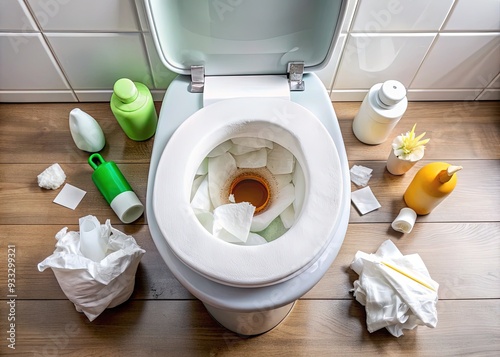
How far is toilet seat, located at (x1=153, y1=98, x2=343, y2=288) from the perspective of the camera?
62cm

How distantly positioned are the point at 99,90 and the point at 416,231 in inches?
36.1

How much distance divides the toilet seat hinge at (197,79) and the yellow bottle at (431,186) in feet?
1.83

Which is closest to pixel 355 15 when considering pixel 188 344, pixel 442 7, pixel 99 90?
pixel 442 7

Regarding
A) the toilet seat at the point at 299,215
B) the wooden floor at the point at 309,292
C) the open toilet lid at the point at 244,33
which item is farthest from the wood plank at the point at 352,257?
the open toilet lid at the point at 244,33

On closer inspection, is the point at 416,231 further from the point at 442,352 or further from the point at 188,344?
the point at 188,344

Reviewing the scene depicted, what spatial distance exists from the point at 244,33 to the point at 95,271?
54cm

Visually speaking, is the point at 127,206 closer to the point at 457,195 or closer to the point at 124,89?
the point at 124,89

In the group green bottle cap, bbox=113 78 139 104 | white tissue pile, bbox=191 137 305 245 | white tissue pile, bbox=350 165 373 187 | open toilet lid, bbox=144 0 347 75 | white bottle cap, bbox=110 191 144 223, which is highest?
open toilet lid, bbox=144 0 347 75

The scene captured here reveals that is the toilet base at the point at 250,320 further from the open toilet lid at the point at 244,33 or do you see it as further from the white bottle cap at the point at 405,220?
the open toilet lid at the point at 244,33

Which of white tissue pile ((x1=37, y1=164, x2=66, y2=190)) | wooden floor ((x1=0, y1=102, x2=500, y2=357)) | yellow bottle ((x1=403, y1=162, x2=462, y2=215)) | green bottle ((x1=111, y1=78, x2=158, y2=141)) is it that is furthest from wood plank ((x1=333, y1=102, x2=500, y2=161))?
white tissue pile ((x1=37, y1=164, x2=66, y2=190))

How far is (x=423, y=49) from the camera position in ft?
3.33

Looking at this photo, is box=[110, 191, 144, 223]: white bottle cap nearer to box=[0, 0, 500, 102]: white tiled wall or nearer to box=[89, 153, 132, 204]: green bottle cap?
box=[89, 153, 132, 204]: green bottle cap

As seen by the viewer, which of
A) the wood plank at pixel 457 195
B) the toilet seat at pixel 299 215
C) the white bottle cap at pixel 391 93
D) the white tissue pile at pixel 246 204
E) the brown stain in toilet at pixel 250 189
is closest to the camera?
the toilet seat at pixel 299 215

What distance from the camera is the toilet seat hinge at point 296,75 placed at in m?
0.80
